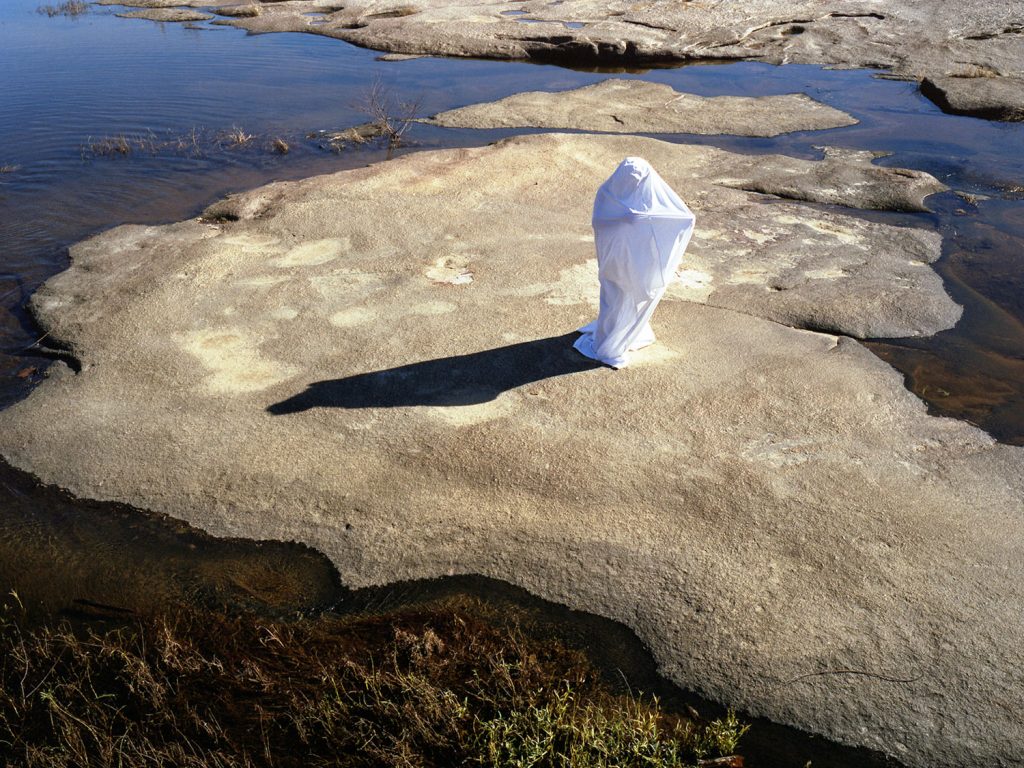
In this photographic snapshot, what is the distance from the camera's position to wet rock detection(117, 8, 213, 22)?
20.0 metres

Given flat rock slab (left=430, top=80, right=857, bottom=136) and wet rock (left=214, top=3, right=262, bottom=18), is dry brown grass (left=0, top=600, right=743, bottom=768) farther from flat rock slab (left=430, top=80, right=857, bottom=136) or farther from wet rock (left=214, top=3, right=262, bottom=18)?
wet rock (left=214, top=3, right=262, bottom=18)

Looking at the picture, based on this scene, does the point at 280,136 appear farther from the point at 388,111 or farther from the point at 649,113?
the point at 649,113

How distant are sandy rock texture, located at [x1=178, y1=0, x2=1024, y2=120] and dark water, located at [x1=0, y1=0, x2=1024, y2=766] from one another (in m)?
0.67

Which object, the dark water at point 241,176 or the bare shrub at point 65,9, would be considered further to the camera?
the bare shrub at point 65,9

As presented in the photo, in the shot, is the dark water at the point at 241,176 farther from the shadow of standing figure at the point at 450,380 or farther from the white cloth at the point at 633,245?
the white cloth at the point at 633,245

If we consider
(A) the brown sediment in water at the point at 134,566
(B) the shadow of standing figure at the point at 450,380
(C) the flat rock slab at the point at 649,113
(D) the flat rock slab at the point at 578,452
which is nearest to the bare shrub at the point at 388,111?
(C) the flat rock slab at the point at 649,113

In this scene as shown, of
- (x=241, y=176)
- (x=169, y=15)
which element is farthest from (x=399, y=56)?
(x=169, y=15)

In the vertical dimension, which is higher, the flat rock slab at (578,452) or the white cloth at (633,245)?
the white cloth at (633,245)

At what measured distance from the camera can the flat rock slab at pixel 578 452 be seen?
13.7ft

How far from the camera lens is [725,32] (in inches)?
664

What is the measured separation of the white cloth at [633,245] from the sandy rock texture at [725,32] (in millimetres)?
10492

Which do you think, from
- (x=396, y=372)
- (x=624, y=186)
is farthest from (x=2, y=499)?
(x=624, y=186)

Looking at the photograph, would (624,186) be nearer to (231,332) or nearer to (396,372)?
(396,372)

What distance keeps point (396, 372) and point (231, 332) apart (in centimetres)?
146
